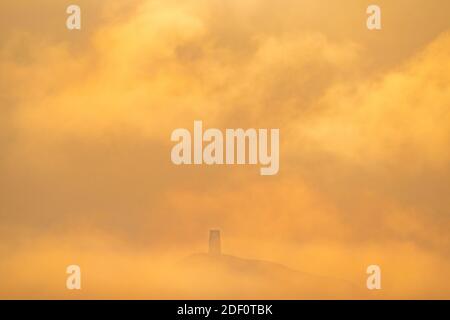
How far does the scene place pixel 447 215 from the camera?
637 cm

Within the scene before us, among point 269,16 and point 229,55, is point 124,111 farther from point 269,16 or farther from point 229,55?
point 269,16

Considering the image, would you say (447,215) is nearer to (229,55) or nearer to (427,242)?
(427,242)

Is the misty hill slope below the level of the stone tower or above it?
below

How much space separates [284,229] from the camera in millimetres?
6309

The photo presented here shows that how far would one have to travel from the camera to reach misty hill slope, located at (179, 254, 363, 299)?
626 centimetres

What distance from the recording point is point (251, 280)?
20.6 feet

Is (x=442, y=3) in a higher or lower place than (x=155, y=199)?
higher

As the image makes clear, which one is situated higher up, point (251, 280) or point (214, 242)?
point (214, 242)

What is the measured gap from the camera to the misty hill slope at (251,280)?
626 centimetres

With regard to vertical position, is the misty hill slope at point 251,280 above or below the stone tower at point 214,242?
below
